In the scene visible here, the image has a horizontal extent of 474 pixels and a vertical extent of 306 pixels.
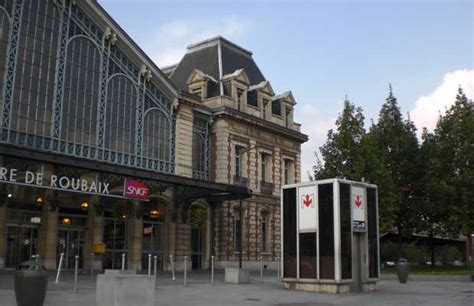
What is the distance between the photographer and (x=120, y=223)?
34.4 meters

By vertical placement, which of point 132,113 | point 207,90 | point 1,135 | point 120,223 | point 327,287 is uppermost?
point 207,90

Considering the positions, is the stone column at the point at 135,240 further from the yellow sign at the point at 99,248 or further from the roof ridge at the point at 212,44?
the roof ridge at the point at 212,44

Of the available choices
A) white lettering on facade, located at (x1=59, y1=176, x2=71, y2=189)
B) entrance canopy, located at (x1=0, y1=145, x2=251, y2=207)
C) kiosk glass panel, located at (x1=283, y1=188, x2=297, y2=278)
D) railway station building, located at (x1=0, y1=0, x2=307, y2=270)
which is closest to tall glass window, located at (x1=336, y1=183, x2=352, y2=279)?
kiosk glass panel, located at (x1=283, y1=188, x2=297, y2=278)

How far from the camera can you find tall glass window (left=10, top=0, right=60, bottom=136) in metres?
28.7

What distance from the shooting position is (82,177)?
31.1 meters

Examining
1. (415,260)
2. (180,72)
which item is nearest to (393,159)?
(180,72)

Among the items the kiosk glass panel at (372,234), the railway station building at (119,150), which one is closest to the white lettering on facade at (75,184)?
the railway station building at (119,150)

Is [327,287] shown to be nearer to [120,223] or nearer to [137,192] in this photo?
[137,192]

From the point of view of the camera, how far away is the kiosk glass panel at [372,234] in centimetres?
2172

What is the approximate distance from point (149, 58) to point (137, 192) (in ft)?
33.1

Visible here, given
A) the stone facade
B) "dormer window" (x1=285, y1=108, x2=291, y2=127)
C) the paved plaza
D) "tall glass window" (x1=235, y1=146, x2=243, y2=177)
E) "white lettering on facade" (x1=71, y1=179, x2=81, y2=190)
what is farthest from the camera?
"dormer window" (x1=285, y1=108, x2=291, y2=127)

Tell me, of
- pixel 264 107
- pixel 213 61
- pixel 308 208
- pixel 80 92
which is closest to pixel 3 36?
pixel 80 92

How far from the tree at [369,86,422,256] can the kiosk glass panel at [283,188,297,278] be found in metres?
16.6

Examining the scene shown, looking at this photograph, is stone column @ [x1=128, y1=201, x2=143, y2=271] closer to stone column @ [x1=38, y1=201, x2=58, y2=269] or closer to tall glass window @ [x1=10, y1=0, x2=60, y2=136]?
stone column @ [x1=38, y1=201, x2=58, y2=269]
